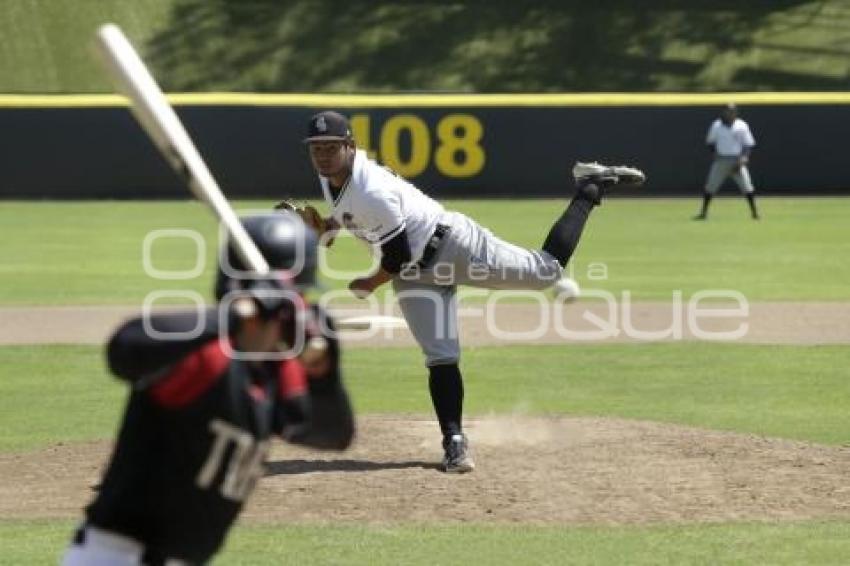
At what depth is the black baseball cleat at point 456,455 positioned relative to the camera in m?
9.37

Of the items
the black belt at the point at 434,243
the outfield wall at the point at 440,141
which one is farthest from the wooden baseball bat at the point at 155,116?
the outfield wall at the point at 440,141

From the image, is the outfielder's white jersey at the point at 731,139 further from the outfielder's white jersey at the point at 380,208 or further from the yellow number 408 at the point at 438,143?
the outfielder's white jersey at the point at 380,208

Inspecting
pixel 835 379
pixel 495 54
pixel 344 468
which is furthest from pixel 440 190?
pixel 344 468

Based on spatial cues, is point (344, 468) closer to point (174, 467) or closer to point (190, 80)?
point (174, 467)

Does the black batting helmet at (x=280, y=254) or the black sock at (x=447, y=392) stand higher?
the black batting helmet at (x=280, y=254)

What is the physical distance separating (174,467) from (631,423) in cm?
684

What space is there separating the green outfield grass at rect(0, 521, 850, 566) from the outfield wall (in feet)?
77.9

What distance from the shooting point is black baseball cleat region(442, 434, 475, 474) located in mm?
9367

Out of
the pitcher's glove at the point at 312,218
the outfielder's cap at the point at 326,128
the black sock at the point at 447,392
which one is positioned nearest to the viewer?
the outfielder's cap at the point at 326,128

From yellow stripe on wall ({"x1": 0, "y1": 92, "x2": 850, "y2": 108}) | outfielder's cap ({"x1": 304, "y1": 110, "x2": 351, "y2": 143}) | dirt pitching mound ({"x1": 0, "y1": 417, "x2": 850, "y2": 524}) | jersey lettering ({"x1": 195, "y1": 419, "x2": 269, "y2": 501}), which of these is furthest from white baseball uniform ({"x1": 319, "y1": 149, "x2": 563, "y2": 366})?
yellow stripe on wall ({"x1": 0, "y1": 92, "x2": 850, "y2": 108})

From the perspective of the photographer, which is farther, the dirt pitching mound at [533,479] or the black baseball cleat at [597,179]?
the black baseball cleat at [597,179]

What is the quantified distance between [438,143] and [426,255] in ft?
74.4

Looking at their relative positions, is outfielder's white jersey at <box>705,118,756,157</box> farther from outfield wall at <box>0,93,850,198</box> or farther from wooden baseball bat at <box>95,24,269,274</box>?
wooden baseball bat at <box>95,24,269,274</box>

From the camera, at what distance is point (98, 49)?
4.61 m
